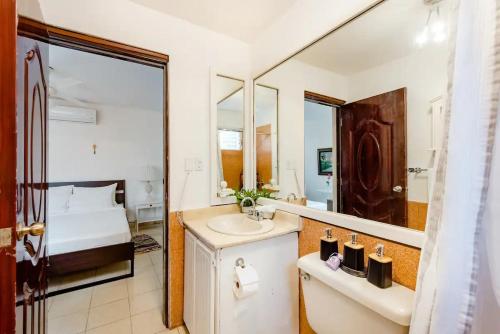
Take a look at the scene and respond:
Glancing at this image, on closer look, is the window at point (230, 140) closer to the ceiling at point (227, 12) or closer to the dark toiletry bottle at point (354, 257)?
the ceiling at point (227, 12)

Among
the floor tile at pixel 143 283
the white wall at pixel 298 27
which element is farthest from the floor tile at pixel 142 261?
the white wall at pixel 298 27

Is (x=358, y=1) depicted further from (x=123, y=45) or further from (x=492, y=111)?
(x=123, y=45)

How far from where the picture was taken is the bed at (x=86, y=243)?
2.14 meters

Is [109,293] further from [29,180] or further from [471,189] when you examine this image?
[471,189]

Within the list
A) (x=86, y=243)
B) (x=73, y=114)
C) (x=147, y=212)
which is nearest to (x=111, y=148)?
(x=73, y=114)

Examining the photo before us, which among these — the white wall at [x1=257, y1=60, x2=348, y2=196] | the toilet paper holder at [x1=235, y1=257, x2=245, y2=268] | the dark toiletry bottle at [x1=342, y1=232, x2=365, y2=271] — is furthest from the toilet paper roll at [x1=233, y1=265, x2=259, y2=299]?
the white wall at [x1=257, y1=60, x2=348, y2=196]

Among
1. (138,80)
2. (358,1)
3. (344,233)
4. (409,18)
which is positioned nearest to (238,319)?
(344,233)

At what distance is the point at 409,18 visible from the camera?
993 mm

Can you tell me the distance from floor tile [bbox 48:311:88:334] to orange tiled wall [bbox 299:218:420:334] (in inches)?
68.8

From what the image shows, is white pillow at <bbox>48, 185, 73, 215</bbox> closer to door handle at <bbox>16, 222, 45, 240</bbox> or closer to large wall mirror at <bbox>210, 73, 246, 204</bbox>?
large wall mirror at <bbox>210, 73, 246, 204</bbox>

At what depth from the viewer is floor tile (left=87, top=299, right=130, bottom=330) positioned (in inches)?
69.3

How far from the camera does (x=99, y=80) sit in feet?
9.43

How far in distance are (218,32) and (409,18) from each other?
1414 mm

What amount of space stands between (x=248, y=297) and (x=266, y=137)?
1269 millimetres
